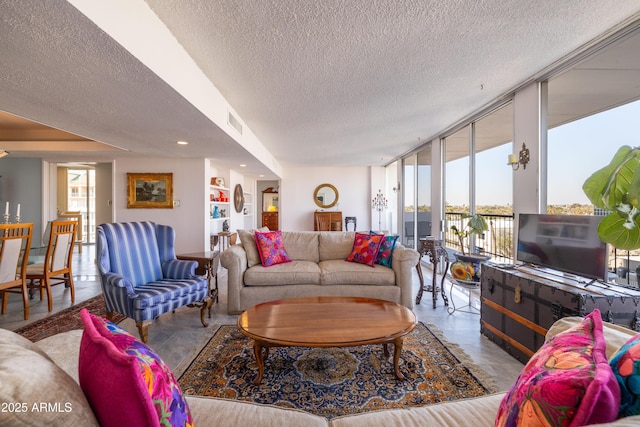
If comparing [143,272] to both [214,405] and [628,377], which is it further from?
[628,377]

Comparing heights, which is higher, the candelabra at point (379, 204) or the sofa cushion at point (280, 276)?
the candelabra at point (379, 204)

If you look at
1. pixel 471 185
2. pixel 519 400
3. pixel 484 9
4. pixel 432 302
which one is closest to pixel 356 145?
pixel 471 185

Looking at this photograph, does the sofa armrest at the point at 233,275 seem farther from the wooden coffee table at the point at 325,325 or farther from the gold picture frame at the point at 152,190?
the gold picture frame at the point at 152,190

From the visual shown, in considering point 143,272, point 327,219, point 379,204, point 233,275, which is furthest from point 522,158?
point 327,219

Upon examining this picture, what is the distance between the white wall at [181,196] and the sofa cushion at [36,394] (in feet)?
15.7

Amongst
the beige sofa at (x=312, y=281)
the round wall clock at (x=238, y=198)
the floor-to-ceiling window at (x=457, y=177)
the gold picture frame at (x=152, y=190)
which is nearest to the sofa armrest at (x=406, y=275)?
the beige sofa at (x=312, y=281)

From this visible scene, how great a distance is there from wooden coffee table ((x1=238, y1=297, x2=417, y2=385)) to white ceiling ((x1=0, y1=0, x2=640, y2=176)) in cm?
188

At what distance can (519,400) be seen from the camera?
26.7 inches

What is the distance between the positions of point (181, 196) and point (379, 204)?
5600mm

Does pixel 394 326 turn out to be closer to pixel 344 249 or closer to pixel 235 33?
pixel 344 249

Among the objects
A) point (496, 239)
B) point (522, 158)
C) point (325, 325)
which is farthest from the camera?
point (496, 239)

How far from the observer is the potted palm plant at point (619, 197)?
3.78 ft

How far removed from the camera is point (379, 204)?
8703mm

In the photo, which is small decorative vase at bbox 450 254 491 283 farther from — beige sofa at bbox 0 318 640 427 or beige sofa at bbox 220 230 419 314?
beige sofa at bbox 0 318 640 427
